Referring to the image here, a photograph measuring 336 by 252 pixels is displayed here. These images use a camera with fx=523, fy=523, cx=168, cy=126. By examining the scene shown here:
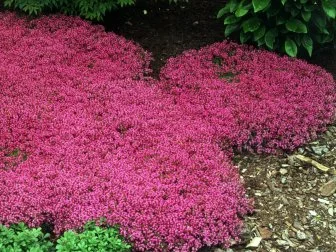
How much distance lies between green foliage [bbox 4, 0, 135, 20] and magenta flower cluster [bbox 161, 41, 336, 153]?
129 centimetres

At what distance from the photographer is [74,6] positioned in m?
7.72

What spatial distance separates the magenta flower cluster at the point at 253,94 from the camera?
228 inches

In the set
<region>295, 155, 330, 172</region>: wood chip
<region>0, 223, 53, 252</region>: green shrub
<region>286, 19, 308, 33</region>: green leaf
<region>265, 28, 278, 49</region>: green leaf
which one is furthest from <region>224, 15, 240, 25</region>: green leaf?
<region>0, 223, 53, 252</region>: green shrub

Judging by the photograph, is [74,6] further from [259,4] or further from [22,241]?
[22,241]

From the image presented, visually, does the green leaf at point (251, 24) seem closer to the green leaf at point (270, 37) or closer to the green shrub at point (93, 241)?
the green leaf at point (270, 37)

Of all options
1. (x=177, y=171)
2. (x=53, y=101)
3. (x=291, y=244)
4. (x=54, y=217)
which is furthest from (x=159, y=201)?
(x=53, y=101)

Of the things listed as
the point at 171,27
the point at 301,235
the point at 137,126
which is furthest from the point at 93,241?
the point at 171,27

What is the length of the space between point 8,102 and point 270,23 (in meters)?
3.57

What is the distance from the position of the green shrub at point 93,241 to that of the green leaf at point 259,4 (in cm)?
364

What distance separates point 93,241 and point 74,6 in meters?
4.65

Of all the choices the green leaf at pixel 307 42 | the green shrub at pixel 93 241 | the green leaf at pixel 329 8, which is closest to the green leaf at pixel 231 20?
the green leaf at pixel 307 42

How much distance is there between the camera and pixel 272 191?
5324mm

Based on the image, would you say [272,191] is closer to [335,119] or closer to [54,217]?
[335,119]

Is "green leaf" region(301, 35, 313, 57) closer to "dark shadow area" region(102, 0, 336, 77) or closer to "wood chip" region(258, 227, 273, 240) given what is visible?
"dark shadow area" region(102, 0, 336, 77)
